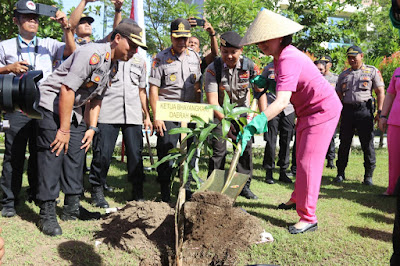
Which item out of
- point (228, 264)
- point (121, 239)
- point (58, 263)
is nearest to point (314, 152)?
point (228, 264)

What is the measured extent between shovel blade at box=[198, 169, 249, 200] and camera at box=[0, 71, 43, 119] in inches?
75.6

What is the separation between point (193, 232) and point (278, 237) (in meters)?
0.82

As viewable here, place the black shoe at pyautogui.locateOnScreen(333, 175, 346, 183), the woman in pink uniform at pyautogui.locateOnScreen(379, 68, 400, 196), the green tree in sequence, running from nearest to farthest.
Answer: the woman in pink uniform at pyautogui.locateOnScreen(379, 68, 400, 196)
the black shoe at pyautogui.locateOnScreen(333, 175, 346, 183)
the green tree

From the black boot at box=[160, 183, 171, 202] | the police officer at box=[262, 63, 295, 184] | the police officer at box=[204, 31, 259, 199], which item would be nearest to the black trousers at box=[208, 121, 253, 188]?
the police officer at box=[204, 31, 259, 199]

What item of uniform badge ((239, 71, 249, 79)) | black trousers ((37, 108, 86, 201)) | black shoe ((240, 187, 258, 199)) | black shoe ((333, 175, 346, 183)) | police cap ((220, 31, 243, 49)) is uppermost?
police cap ((220, 31, 243, 49))

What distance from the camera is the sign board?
140 inches

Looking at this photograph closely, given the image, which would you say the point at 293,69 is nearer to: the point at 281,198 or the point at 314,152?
the point at 314,152

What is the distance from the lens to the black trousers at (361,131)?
→ 20.2 ft

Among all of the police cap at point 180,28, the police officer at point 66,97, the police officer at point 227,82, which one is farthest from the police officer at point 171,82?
the police officer at point 66,97

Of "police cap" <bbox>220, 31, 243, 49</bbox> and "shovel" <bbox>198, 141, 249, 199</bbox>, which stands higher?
"police cap" <bbox>220, 31, 243, 49</bbox>

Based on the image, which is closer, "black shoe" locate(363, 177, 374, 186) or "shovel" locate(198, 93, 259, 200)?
"shovel" locate(198, 93, 259, 200)

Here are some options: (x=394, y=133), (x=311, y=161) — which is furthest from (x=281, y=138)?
(x=311, y=161)

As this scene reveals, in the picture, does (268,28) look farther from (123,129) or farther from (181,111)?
(123,129)

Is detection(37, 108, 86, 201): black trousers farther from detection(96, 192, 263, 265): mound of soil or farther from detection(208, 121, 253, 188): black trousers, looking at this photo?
detection(208, 121, 253, 188): black trousers
